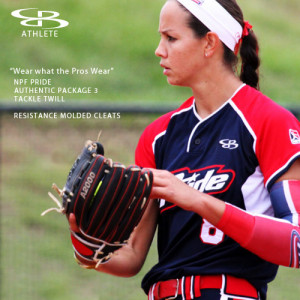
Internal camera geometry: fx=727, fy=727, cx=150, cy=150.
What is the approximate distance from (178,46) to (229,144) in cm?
41

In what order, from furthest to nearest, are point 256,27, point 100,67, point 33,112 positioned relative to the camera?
point 256,27 < point 100,67 < point 33,112

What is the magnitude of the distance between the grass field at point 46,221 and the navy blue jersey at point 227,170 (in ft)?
8.37

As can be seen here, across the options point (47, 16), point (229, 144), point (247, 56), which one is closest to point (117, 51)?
point (47, 16)

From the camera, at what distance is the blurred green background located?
17.3 ft

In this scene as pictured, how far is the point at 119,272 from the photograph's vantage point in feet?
9.67

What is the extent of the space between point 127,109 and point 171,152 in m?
2.55

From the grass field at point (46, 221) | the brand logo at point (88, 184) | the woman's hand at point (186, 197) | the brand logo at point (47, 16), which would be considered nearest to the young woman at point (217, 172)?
the woman's hand at point (186, 197)

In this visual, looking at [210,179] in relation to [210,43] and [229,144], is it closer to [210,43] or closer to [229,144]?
[229,144]

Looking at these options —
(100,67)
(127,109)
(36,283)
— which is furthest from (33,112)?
(100,67)

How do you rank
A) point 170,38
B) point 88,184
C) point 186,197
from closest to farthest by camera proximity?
point 186,197
point 88,184
point 170,38

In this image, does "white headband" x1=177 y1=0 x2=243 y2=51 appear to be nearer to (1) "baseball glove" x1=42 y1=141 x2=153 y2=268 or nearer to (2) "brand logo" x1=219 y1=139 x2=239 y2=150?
(2) "brand logo" x1=219 y1=139 x2=239 y2=150

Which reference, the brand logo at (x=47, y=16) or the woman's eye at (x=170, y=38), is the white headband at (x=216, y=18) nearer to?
the woman's eye at (x=170, y=38)

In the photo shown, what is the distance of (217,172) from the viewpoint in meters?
2.62

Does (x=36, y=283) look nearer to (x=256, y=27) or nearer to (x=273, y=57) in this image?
(x=273, y=57)
